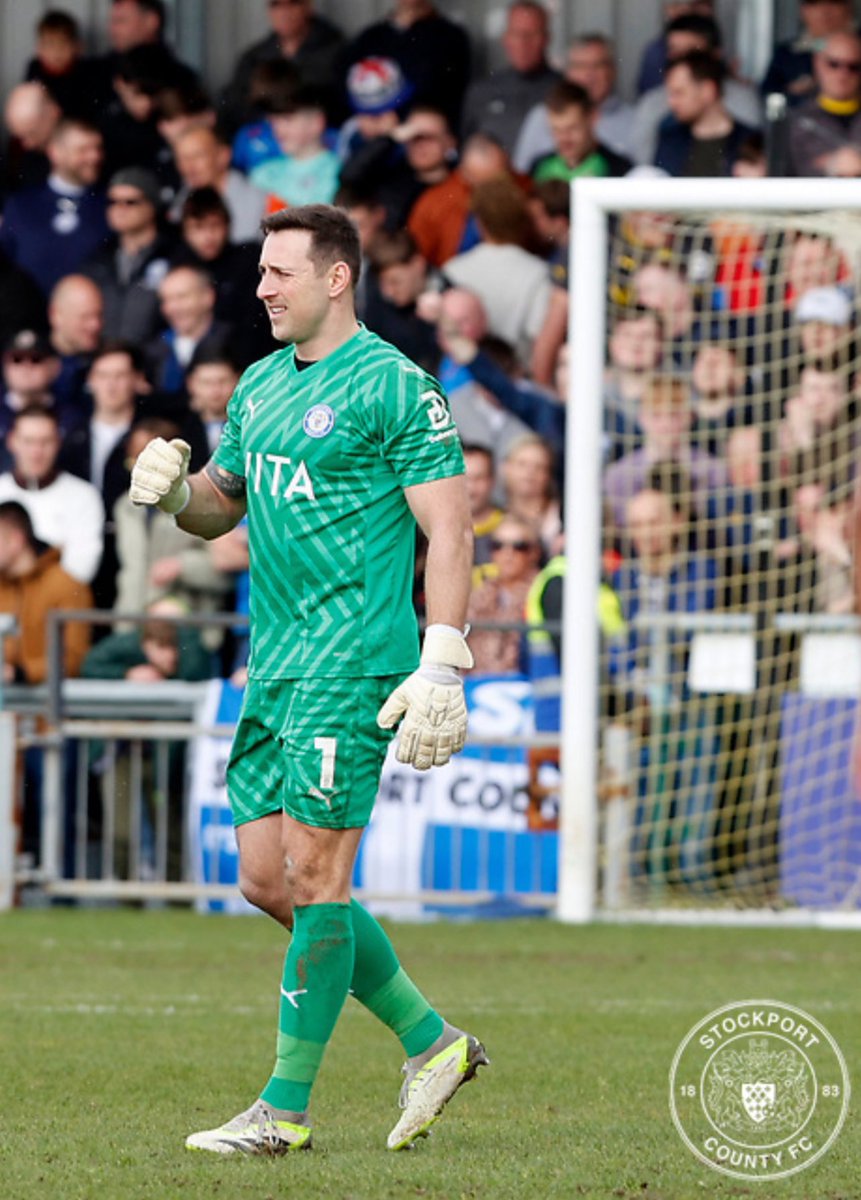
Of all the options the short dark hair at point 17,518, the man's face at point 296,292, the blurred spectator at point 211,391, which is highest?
the blurred spectator at point 211,391

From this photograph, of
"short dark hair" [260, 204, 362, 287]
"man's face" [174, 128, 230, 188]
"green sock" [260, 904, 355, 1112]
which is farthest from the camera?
"man's face" [174, 128, 230, 188]

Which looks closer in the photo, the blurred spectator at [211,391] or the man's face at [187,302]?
the blurred spectator at [211,391]

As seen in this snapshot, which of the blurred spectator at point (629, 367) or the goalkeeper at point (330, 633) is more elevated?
the blurred spectator at point (629, 367)

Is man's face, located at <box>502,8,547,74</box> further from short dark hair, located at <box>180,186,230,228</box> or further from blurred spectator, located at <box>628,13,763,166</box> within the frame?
short dark hair, located at <box>180,186,230,228</box>

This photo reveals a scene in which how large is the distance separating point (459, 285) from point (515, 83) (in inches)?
68.0

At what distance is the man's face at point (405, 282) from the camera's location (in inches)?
579

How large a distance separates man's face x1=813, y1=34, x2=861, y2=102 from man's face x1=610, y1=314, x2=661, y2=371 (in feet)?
7.38

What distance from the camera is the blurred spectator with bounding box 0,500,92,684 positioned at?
13.7 metres

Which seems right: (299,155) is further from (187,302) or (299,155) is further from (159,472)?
(159,472)

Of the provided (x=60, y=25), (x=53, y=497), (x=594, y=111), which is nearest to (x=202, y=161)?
(x=60, y=25)

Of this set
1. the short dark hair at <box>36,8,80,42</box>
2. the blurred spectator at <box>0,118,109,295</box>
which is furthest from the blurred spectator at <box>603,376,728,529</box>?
the short dark hair at <box>36,8,80,42</box>

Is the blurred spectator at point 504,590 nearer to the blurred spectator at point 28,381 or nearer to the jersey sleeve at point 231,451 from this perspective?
the blurred spectator at point 28,381

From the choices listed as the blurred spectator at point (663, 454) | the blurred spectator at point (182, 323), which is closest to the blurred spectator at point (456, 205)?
the blurred spectator at point (182, 323)

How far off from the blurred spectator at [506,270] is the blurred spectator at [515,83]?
648 millimetres
